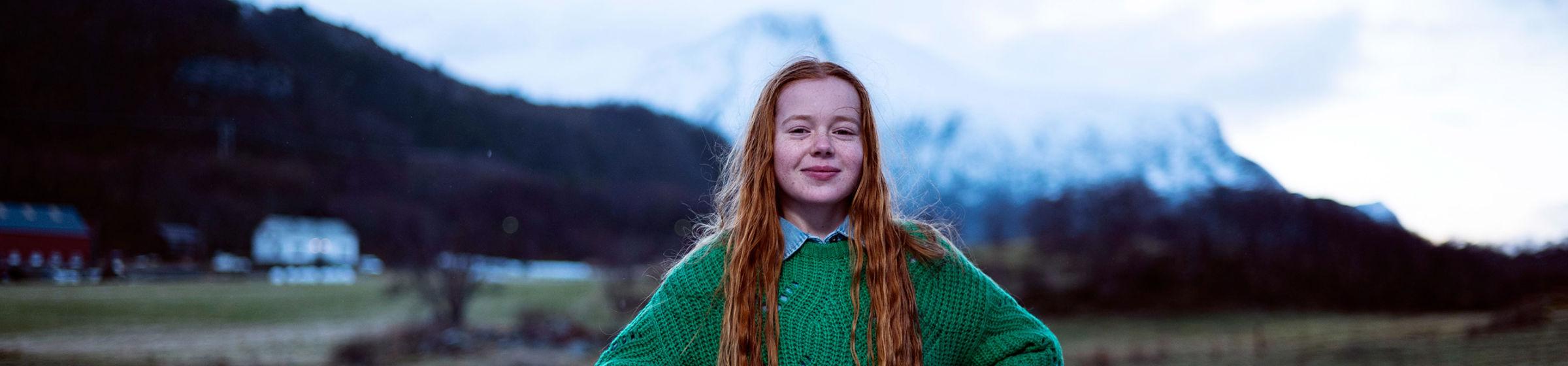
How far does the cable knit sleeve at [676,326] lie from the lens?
195cm

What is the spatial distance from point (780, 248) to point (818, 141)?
24cm

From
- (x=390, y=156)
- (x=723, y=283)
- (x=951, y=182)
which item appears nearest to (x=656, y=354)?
(x=723, y=283)

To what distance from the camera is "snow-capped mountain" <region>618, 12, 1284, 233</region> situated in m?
10.3

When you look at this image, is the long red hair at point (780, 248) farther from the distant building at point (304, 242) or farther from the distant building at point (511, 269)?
the distant building at point (304, 242)

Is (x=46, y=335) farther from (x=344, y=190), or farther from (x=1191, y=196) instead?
(x=1191, y=196)

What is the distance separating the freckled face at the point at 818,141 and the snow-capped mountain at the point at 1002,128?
6.66 metres

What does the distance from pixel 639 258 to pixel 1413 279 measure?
34.2ft

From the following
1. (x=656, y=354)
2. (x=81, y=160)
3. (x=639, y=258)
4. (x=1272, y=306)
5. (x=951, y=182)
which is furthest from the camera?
(x=639, y=258)

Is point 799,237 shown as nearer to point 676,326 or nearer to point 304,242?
point 676,326

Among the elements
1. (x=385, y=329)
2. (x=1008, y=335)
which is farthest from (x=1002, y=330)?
(x=385, y=329)

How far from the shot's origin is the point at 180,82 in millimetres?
14414

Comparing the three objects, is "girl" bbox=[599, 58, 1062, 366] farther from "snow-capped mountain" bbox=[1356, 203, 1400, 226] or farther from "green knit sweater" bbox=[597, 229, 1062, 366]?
"snow-capped mountain" bbox=[1356, 203, 1400, 226]

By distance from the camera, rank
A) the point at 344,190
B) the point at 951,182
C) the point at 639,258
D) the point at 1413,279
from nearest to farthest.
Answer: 1. the point at 1413,279
2. the point at 951,182
3. the point at 639,258
4. the point at 344,190

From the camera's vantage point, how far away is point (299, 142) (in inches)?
643
